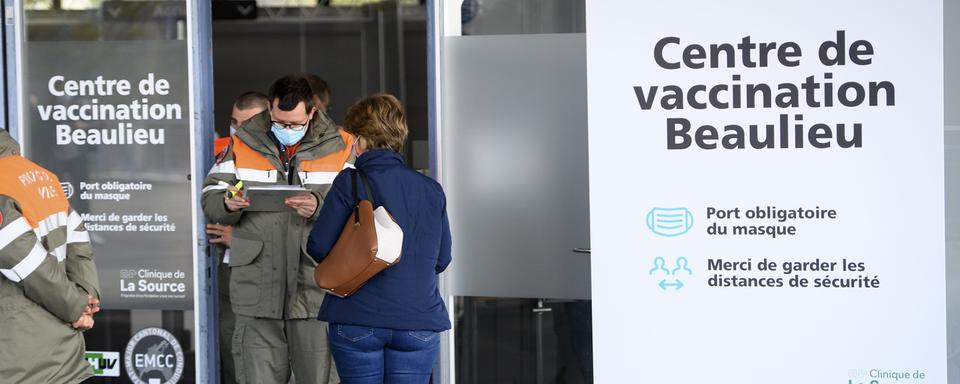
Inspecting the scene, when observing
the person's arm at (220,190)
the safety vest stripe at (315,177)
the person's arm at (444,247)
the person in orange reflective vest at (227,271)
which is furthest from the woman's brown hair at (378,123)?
the person in orange reflective vest at (227,271)

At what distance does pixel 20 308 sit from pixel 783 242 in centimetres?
248

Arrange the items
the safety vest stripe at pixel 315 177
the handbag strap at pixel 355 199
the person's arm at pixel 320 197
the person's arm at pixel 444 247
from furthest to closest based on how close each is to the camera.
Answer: the safety vest stripe at pixel 315 177 → the person's arm at pixel 320 197 → the person's arm at pixel 444 247 → the handbag strap at pixel 355 199

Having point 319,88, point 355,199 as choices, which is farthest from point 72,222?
point 319,88

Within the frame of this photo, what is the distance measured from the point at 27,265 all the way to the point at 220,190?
3.36 feet

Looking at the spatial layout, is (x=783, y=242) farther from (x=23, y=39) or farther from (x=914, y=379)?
(x=23, y=39)

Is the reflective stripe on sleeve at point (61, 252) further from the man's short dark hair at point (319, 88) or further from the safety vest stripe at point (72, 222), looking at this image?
the man's short dark hair at point (319, 88)

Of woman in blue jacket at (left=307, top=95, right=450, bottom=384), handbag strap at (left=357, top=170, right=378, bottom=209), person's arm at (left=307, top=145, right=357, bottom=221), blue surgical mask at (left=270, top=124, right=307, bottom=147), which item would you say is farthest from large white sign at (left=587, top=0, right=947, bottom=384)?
blue surgical mask at (left=270, top=124, right=307, bottom=147)

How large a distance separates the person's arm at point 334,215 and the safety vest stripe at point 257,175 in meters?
0.92

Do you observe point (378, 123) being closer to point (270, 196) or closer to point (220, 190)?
point (270, 196)

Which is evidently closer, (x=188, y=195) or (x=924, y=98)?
(x=924, y=98)

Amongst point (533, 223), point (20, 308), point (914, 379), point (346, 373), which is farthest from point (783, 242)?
point (20, 308)

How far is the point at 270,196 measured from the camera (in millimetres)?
4227

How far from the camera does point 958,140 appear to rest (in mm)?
3895

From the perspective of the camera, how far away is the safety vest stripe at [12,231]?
334 cm
